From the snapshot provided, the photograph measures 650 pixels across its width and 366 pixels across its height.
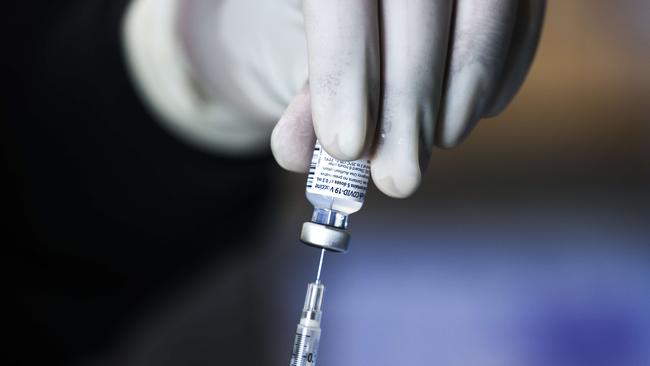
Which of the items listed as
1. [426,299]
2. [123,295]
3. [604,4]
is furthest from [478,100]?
[604,4]

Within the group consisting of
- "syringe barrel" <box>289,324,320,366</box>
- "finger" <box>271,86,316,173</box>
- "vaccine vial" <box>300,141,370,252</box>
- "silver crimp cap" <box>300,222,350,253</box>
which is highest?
"finger" <box>271,86,316,173</box>

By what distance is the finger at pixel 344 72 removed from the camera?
1.76ft

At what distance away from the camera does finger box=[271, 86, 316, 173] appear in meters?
0.60

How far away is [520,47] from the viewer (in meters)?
0.65

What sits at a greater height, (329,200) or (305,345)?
(329,200)

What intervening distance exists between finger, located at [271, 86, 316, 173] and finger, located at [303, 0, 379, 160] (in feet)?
0.16

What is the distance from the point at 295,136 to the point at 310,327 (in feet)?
0.56

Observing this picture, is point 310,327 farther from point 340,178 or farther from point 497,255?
point 497,255

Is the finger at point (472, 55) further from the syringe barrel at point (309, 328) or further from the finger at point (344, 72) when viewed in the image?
the syringe barrel at point (309, 328)

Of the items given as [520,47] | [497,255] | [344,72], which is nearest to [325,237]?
[344,72]

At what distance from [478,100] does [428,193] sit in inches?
45.5

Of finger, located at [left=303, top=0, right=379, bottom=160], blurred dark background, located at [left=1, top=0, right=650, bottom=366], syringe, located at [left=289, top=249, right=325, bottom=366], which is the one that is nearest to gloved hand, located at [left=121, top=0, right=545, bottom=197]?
finger, located at [left=303, top=0, right=379, bottom=160]

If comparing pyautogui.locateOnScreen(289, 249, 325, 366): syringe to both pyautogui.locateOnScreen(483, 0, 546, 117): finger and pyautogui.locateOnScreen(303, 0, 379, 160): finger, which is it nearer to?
pyautogui.locateOnScreen(303, 0, 379, 160): finger

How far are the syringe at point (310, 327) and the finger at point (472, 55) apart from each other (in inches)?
6.7
